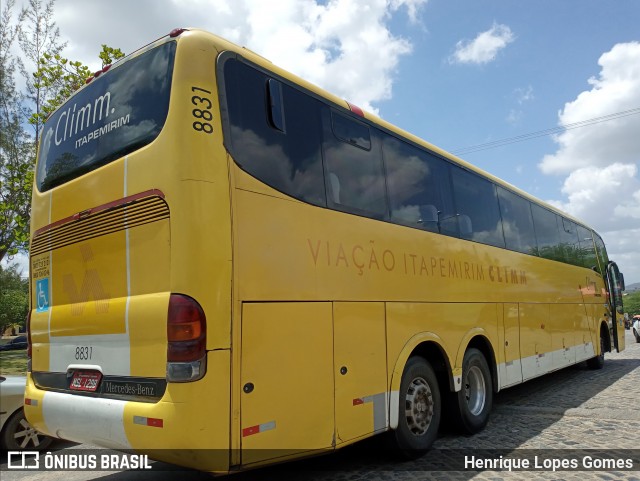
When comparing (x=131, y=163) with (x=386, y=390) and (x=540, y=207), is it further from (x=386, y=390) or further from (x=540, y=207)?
(x=540, y=207)

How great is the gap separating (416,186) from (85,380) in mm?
4163

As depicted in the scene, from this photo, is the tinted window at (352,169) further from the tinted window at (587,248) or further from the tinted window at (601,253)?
the tinted window at (601,253)

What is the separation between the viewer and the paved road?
4.82 meters

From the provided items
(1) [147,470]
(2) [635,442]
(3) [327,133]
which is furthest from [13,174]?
(2) [635,442]

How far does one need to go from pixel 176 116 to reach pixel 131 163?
58 cm

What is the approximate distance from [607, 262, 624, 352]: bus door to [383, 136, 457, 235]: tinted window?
1041 cm

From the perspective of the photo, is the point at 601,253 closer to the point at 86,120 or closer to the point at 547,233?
the point at 547,233

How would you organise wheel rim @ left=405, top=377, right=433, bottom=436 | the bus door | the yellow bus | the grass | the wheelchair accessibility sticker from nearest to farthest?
the yellow bus, the wheelchair accessibility sticker, wheel rim @ left=405, top=377, right=433, bottom=436, the grass, the bus door

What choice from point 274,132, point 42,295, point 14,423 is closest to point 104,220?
point 42,295

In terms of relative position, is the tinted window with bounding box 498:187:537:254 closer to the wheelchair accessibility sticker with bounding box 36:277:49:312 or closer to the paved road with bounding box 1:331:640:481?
the paved road with bounding box 1:331:640:481

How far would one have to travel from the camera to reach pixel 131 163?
3896 mm

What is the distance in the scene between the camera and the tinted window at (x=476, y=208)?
7047 mm

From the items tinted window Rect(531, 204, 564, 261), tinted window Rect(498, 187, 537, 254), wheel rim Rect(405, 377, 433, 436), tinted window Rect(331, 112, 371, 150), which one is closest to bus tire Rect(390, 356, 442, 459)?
wheel rim Rect(405, 377, 433, 436)

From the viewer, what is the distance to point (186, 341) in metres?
3.32
